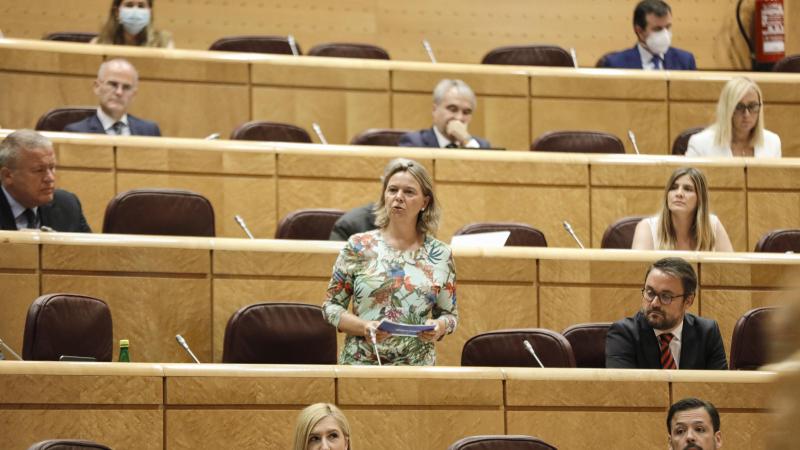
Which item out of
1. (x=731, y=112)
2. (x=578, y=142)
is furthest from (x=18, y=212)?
(x=731, y=112)

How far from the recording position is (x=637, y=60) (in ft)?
17.6

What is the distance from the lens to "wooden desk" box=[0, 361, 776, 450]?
8.77ft

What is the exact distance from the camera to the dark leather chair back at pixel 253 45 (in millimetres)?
5062

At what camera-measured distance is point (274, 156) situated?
13.7 feet

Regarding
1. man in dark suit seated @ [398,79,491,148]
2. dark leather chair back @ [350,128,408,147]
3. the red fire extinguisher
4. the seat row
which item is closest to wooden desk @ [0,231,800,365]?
the seat row

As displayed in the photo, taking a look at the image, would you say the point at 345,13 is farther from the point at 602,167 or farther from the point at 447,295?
the point at 447,295

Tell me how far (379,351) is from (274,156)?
1.42 metres

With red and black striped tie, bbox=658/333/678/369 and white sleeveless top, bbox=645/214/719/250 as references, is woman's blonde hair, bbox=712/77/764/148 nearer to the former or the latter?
white sleeveless top, bbox=645/214/719/250

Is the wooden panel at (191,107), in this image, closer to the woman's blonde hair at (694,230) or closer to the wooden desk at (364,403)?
the woman's blonde hair at (694,230)

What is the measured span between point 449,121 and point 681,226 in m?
0.99

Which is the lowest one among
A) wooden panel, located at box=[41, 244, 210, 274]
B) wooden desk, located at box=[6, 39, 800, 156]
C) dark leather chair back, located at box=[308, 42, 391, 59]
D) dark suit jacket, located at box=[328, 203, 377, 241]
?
wooden panel, located at box=[41, 244, 210, 274]

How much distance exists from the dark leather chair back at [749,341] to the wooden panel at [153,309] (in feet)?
4.53

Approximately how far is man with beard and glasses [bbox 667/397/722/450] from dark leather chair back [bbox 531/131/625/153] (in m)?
1.98

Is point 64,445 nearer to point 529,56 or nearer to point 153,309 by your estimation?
point 153,309
